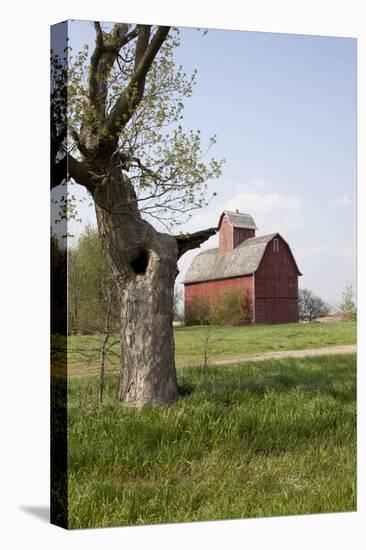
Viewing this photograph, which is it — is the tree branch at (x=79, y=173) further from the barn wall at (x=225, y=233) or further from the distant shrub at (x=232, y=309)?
the distant shrub at (x=232, y=309)

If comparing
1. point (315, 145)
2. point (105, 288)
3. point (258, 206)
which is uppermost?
point (315, 145)

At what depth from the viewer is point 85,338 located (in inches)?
285

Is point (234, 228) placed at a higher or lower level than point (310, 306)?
higher

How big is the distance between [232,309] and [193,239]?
30.2 inches

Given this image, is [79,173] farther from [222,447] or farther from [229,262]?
[222,447]

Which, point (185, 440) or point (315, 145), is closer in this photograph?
point (185, 440)

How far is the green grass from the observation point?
7.03 metres

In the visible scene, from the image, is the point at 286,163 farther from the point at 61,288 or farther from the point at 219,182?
the point at 61,288

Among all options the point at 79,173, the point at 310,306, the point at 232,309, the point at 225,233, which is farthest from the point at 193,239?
the point at 310,306

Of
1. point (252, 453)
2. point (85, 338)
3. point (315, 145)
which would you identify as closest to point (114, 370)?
point (85, 338)

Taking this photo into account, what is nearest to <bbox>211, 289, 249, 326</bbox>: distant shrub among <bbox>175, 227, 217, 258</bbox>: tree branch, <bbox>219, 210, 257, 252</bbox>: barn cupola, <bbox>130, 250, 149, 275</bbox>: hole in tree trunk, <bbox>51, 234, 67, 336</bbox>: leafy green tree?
<bbox>219, 210, 257, 252</bbox>: barn cupola

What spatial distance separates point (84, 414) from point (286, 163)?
2.68 meters

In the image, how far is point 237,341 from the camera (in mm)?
8016

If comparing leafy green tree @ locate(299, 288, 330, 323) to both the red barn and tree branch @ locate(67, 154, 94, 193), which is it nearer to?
the red barn
